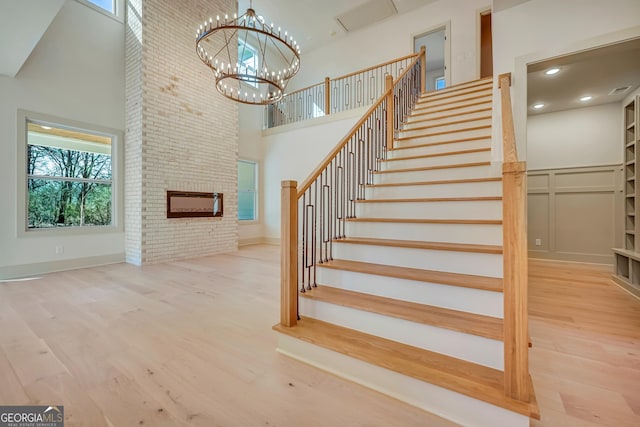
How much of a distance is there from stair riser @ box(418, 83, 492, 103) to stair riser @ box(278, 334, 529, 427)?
5.36 metres

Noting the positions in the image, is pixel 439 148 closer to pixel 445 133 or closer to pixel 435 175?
pixel 445 133

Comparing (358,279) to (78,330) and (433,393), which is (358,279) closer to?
(433,393)

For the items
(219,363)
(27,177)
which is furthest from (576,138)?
(27,177)

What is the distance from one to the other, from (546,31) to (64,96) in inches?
267

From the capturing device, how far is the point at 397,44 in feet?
24.7

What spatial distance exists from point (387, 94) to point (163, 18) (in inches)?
178

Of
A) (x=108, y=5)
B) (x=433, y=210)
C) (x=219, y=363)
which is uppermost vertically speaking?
(x=108, y=5)

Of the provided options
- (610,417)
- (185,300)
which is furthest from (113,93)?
(610,417)

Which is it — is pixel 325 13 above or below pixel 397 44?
above

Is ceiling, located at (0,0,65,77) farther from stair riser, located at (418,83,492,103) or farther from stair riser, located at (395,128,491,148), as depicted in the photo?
stair riser, located at (418,83,492,103)

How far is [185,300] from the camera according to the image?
3016 mm

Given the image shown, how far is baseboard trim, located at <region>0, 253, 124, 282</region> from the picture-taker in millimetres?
3967

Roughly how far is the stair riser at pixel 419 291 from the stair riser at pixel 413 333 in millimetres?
289

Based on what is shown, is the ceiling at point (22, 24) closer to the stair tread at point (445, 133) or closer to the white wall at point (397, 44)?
the stair tread at point (445, 133)
